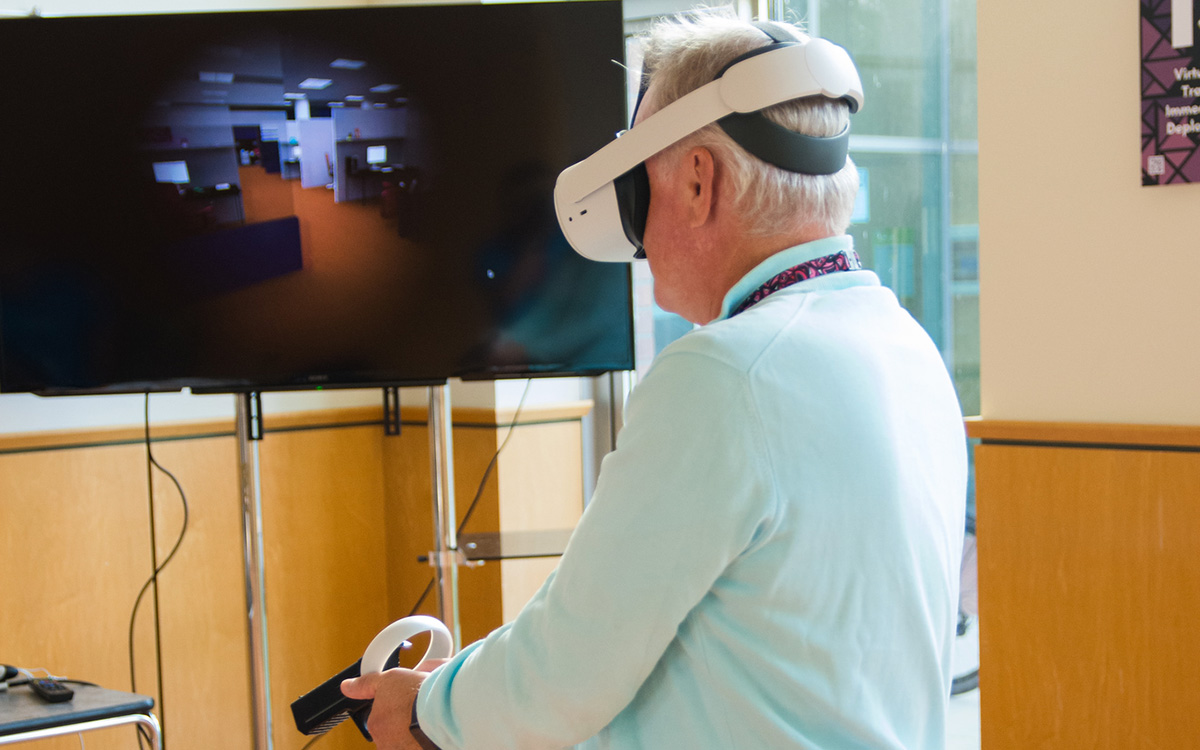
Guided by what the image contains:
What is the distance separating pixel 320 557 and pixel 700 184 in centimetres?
220

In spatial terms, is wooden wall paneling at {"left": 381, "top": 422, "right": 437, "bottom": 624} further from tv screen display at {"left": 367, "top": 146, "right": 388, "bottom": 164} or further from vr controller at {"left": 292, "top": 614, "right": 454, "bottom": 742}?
vr controller at {"left": 292, "top": 614, "right": 454, "bottom": 742}

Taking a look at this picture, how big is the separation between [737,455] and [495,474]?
199 centimetres

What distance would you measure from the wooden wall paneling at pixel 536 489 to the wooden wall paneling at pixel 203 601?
0.68 m

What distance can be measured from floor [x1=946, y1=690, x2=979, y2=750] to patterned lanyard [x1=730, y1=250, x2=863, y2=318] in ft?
5.49

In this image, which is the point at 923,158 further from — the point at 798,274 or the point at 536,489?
the point at 798,274

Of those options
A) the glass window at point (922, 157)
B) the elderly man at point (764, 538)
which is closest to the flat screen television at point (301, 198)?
the glass window at point (922, 157)

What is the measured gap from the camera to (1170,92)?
1658 millimetres

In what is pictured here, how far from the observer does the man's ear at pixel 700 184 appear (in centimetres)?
91

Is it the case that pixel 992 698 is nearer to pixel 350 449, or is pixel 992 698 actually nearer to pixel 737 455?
pixel 737 455

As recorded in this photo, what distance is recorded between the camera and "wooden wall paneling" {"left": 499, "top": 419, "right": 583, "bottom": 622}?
269 cm

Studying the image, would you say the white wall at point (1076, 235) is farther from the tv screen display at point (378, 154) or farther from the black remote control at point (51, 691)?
the black remote control at point (51, 691)

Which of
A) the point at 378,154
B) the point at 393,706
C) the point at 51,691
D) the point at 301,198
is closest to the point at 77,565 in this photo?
the point at 51,691

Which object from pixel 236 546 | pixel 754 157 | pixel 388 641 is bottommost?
pixel 236 546

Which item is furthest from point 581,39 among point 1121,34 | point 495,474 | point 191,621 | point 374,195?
point 191,621
